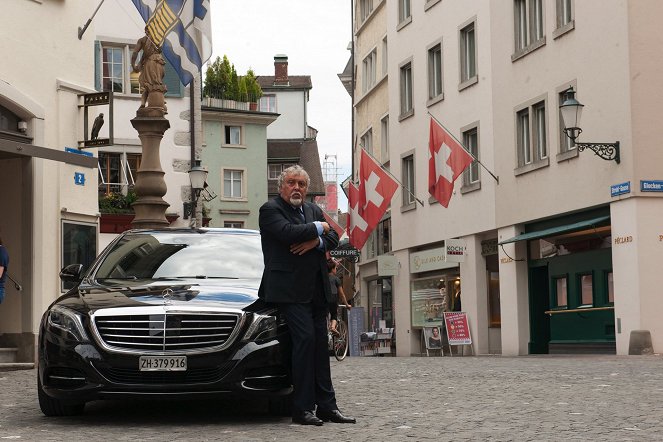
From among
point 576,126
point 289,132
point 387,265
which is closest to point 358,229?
point 387,265

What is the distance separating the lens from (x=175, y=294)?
10141mm

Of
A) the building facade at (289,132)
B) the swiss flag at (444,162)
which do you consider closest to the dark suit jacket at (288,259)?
the swiss flag at (444,162)

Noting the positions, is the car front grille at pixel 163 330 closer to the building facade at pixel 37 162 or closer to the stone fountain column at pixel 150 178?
the building facade at pixel 37 162

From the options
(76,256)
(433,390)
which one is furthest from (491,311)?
(433,390)

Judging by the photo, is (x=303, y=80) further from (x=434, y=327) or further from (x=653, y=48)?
(x=653, y=48)

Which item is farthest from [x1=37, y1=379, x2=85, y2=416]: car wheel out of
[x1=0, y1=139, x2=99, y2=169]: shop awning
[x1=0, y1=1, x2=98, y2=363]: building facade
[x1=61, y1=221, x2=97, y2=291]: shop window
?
[x1=61, y1=221, x2=97, y2=291]: shop window

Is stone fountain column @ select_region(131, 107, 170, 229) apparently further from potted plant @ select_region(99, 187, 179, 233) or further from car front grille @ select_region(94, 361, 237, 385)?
potted plant @ select_region(99, 187, 179, 233)

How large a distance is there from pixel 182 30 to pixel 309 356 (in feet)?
44.7

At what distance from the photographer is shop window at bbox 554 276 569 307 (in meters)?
30.0

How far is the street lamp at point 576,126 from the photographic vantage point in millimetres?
25359

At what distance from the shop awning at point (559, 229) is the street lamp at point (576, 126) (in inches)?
57.6

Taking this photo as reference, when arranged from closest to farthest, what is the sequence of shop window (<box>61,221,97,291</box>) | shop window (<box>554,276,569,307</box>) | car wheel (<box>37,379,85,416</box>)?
car wheel (<box>37,379,85,416</box>), shop window (<box>61,221,97,291</box>), shop window (<box>554,276,569,307</box>)

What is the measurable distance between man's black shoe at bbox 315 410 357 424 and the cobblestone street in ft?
0.34

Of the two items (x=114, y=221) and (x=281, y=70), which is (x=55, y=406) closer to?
(x=114, y=221)
